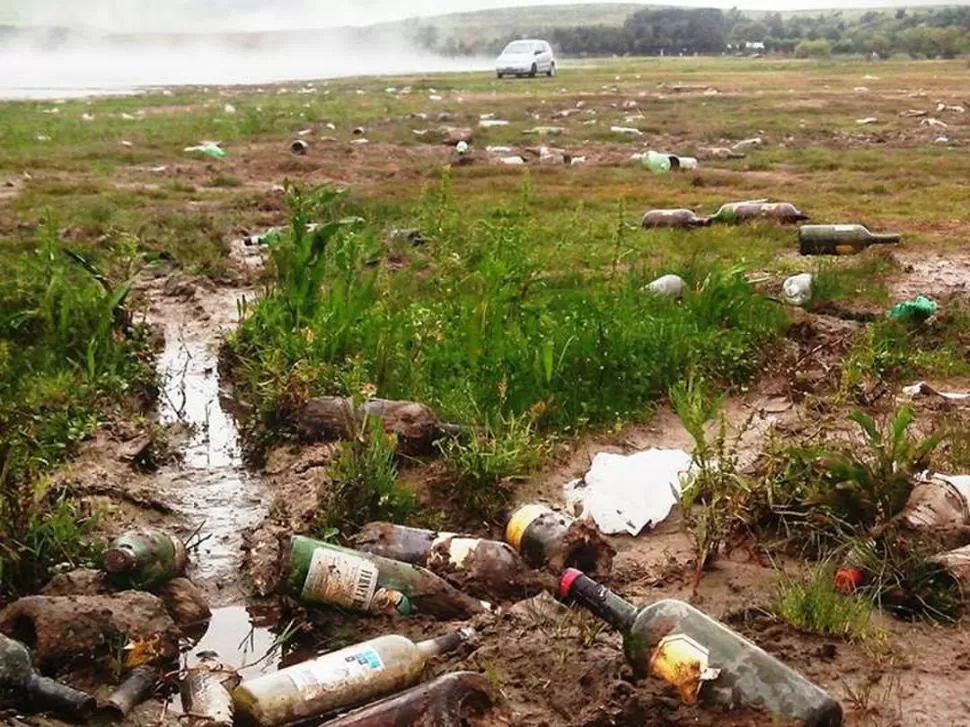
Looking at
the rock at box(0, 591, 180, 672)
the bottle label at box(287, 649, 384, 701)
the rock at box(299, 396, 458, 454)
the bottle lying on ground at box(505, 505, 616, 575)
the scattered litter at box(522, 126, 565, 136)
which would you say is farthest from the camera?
the scattered litter at box(522, 126, 565, 136)

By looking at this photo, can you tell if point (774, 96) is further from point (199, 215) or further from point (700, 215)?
point (199, 215)

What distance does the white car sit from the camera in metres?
28.9

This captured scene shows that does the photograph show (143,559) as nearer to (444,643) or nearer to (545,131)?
(444,643)

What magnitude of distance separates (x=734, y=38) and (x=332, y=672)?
5260 cm

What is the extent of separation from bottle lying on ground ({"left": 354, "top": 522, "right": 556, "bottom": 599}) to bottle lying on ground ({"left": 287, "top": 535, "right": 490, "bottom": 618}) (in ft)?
0.28

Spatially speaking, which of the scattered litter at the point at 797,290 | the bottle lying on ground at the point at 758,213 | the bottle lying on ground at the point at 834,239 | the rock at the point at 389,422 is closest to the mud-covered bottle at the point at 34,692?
the rock at the point at 389,422

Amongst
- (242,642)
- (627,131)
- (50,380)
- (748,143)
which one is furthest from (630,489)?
(627,131)

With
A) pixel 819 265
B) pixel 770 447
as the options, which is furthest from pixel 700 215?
pixel 770 447

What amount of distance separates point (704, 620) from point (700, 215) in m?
6.71

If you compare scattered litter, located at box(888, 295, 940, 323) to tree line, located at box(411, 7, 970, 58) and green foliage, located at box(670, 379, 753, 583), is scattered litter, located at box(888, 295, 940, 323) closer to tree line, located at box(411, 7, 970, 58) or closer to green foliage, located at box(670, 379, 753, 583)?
green foliage, located at box(670, 379, 753, 583)

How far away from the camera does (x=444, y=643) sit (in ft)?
10.3

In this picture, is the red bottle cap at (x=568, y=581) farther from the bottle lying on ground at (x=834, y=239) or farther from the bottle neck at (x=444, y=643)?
the bottle lying on ground at (x=834, y=239)

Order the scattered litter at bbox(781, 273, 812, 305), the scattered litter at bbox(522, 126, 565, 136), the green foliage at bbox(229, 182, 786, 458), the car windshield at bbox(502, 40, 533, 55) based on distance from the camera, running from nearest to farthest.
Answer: the green foliage at bbox(229, 182, 786, 458) → the scattered litter at bbox(781, 273, 812, 305) → the scattered litter at bbox(522, 126, 565, 136) → the car windshield at bbox(502, 40, 533, 55)

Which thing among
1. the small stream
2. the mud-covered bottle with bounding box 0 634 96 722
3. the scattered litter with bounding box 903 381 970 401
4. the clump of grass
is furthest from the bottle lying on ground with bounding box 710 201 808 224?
the mud-covered bottle with bounding box 0 634 96 722
